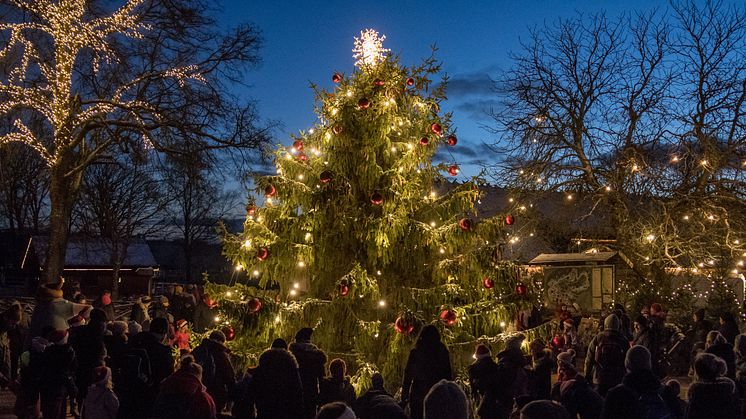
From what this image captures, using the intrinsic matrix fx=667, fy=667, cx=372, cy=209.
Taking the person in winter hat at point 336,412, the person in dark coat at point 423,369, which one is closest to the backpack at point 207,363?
the person in dark coat at point 423,369

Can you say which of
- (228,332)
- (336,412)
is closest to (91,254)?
(228,332)

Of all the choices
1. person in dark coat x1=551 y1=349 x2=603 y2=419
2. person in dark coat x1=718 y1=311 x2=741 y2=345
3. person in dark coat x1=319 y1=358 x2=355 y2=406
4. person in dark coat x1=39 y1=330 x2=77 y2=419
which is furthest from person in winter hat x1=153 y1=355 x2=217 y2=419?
person in dark coat x1=718 y1=311 x2=741 y2=345

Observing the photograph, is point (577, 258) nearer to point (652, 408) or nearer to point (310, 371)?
point (310, 371)

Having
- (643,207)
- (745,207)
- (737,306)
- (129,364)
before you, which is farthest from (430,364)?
(745,207)

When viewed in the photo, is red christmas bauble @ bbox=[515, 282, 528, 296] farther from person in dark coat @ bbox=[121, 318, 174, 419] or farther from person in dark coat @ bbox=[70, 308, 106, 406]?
person in dark coat @ bbox=[70, 308, 106, 406]

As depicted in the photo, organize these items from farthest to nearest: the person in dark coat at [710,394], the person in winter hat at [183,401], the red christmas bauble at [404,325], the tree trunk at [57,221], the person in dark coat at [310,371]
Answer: the tree trunk at [57,221]
the red christmas bauble at [404,325]
the person in dark coat at [310,371]
the person in dark coat at [710,394]
the person in winter hat at [183,401]

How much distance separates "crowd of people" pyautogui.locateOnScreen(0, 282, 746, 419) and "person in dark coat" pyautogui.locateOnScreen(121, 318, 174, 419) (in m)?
0.01

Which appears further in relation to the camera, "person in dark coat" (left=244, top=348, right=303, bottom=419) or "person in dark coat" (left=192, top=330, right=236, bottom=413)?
"person in dark coat" (left=192, top=330, right=236, bottom=413)

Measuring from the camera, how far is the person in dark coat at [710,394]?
5.98 meters

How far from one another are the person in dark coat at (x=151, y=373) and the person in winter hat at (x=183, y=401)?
61.3 inches

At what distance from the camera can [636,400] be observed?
5.14 metres

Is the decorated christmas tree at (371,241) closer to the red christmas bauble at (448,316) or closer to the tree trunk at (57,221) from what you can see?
the red christmas bauble at (448,316)

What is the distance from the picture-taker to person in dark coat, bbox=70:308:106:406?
8.23 m

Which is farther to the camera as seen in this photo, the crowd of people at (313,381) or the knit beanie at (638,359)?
the knit beanie at (638,359)
